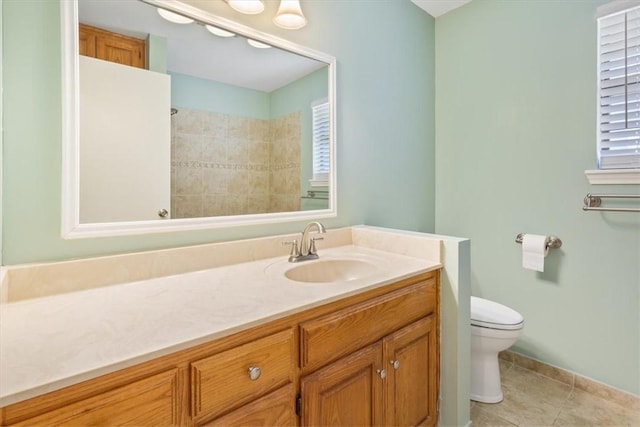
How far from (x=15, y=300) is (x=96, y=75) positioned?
77cm

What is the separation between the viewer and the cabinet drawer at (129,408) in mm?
585

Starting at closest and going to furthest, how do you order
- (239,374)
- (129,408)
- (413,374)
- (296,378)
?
(129,408)
(239,374)
(296,378)
(413,374)

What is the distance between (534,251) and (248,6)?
202cm

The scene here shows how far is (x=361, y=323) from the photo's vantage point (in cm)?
108

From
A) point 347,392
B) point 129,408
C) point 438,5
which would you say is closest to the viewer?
point 129,408

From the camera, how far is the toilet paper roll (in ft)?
6.08

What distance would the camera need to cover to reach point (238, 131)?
1481 mm

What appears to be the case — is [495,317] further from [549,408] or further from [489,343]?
[549,408]

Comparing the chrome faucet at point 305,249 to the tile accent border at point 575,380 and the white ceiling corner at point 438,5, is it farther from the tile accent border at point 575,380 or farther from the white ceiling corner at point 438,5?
the white ceiling corner at point 438,5

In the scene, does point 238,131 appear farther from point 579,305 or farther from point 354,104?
point 579,305

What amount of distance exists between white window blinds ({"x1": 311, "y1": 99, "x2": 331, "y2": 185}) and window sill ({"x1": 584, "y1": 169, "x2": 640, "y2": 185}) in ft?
4.65

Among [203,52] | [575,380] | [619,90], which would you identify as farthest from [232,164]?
[575,380]

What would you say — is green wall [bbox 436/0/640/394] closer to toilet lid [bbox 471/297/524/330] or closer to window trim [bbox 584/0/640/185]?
window trim [bbox 584/0/640/185]

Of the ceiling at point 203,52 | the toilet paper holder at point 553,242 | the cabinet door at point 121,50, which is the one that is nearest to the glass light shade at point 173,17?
the ceiling at point 203,52
